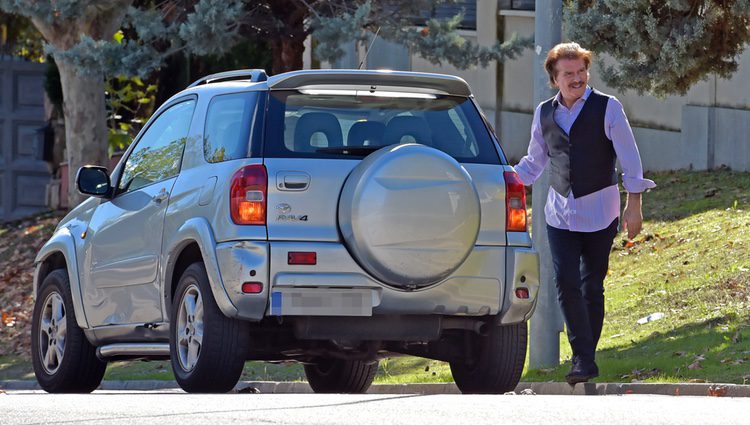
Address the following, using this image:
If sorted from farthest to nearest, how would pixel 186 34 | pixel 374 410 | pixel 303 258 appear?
pixel 186 34
pixel 303 258
pixel 374 410

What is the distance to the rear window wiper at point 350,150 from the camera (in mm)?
9445

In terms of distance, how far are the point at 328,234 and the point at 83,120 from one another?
566 inches

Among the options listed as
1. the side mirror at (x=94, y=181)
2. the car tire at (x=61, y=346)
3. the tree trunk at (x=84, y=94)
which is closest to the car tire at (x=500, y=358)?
the side mirror at (x=94, y=181)

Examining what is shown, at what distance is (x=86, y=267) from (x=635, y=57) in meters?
7.21

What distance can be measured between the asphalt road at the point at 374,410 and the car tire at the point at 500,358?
87 cm

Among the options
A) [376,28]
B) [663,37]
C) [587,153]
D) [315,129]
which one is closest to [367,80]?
[315,129]

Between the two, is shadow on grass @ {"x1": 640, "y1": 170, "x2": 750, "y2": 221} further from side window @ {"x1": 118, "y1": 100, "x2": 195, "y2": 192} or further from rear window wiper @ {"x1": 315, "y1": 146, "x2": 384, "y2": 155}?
rear window wiper @ {"x1": 315, "y1": 146, "x2": 384, "y2": 155}

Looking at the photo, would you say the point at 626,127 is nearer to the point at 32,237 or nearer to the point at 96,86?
the point at 96,86

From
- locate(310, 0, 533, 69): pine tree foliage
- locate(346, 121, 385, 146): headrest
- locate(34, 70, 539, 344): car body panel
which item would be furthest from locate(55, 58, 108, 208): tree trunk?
locate(346, 121, 385, 146): headrest

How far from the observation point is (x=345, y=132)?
9.58 metres

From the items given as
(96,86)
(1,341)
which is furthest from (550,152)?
(96,86)

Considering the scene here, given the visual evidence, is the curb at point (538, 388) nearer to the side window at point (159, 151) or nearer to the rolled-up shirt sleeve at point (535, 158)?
the rolled-up shirt sleeve at point (535, 158)

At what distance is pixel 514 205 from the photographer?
9.70m

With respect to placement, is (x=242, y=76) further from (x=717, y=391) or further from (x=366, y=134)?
(x=717, y=391)
